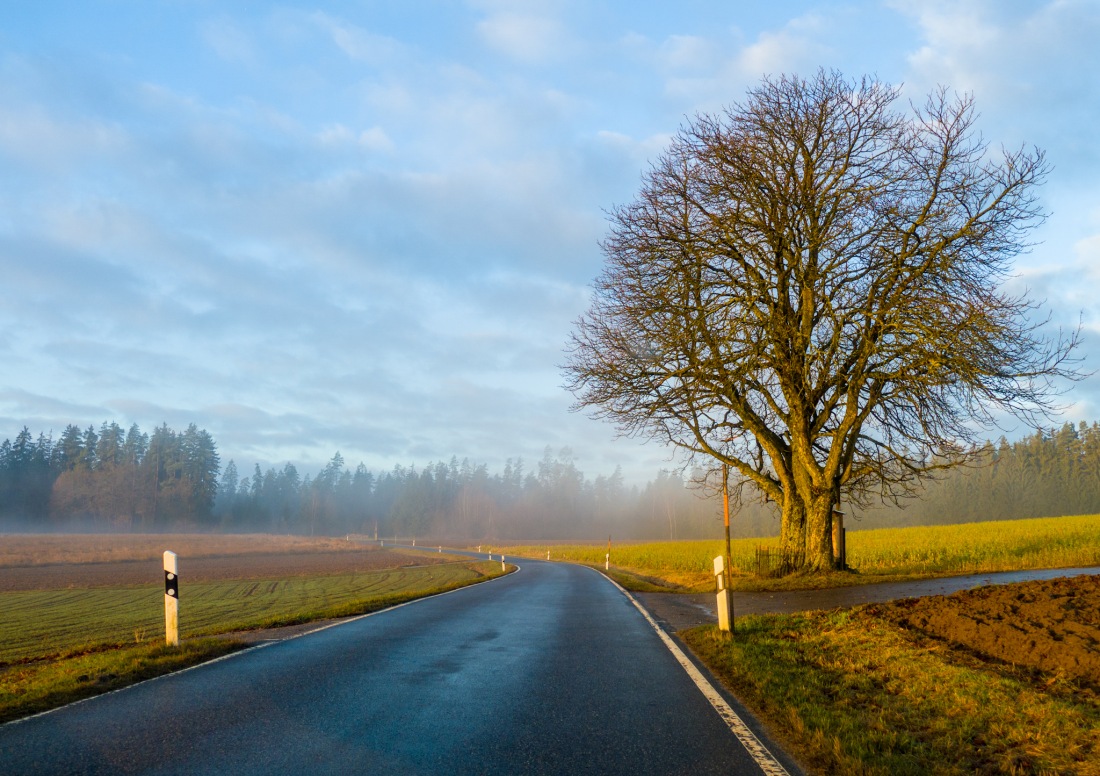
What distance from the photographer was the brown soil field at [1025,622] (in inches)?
265

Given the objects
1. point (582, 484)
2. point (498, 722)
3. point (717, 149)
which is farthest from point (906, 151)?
point (582, 484)

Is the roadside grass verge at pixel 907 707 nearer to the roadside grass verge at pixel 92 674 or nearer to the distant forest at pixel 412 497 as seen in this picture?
the roadside grass verge at pixel 92 674

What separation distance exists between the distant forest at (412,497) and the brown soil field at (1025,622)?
183ft

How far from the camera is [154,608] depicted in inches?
873

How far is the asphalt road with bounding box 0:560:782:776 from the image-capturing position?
13.4 ft

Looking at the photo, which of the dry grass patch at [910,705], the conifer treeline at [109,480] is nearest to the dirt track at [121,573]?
the dry grass patch at [910,705]

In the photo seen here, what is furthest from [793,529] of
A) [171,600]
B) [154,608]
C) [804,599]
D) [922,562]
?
[154,608]

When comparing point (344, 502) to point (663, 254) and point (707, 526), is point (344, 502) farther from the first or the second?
point (663, 254)

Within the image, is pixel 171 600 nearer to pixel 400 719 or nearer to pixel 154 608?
pixel 400 719

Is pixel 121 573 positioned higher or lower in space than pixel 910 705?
lower

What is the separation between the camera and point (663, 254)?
18.8m

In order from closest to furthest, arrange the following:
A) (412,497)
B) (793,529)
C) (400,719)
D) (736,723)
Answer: (400,719), (736,723), (793,529), (412,497)

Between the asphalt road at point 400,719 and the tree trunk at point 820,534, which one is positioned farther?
the tree trunk at point 820,534

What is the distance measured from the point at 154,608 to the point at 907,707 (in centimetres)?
2287
